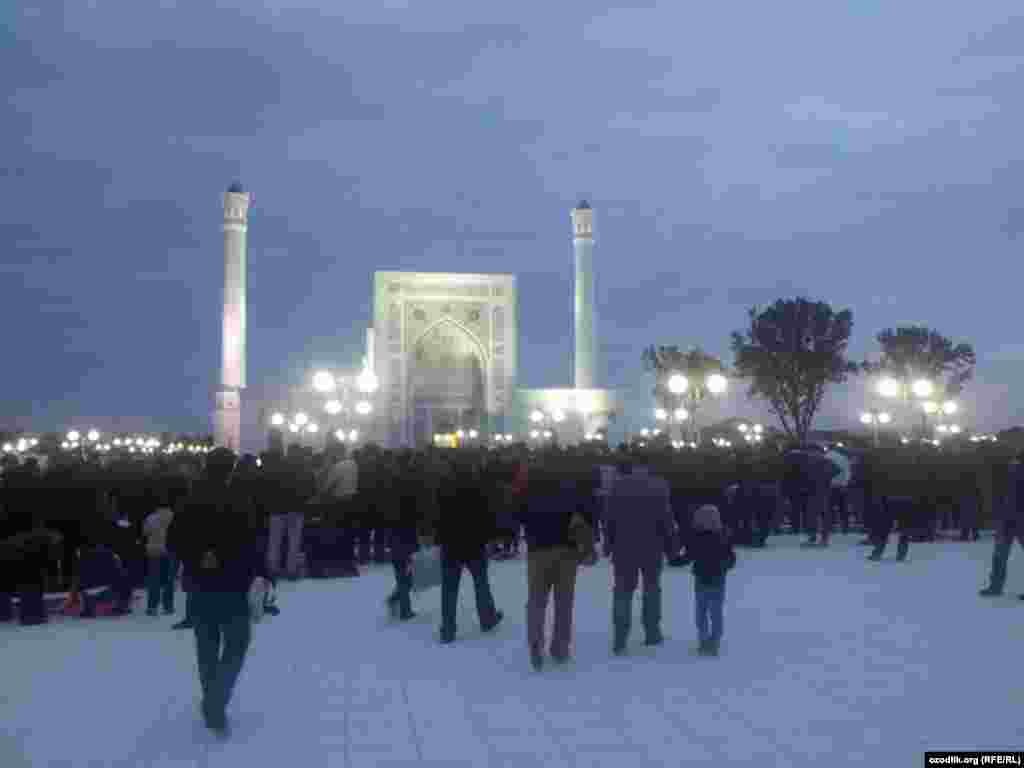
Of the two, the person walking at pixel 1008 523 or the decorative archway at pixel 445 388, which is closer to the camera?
the person walking at pixel 1008 523

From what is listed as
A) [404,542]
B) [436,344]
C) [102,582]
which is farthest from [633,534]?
[436,344]

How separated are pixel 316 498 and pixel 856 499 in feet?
29.8

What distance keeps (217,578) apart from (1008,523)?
7761 mm

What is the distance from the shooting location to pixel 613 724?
21.2ft

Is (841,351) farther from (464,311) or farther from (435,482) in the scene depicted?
(435,482)

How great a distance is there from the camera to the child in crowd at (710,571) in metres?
8.41

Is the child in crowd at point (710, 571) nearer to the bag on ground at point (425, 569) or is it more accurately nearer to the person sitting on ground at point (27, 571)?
the bag on ground at point (425, 569)

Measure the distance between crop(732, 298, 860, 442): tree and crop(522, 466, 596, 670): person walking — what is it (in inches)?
1831

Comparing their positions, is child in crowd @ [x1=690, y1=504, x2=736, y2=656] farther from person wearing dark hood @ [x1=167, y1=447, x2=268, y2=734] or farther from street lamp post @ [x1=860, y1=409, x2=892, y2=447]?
street lamp post @ [x1=860, y1=409, x2=892, y2=447]

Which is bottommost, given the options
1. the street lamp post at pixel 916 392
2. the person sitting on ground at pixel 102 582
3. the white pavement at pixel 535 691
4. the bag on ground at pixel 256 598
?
the white pavement at pixel 535 691

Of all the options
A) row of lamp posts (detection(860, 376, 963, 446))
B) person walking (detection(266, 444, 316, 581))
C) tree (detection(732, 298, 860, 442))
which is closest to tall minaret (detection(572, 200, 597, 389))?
tree (detection(732, 298, 860, 442))

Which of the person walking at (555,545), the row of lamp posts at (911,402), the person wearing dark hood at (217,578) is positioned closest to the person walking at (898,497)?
the row of lamp posts at (911,402)

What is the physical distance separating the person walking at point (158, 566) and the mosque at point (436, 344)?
36999 mm

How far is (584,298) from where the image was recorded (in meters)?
54.6
